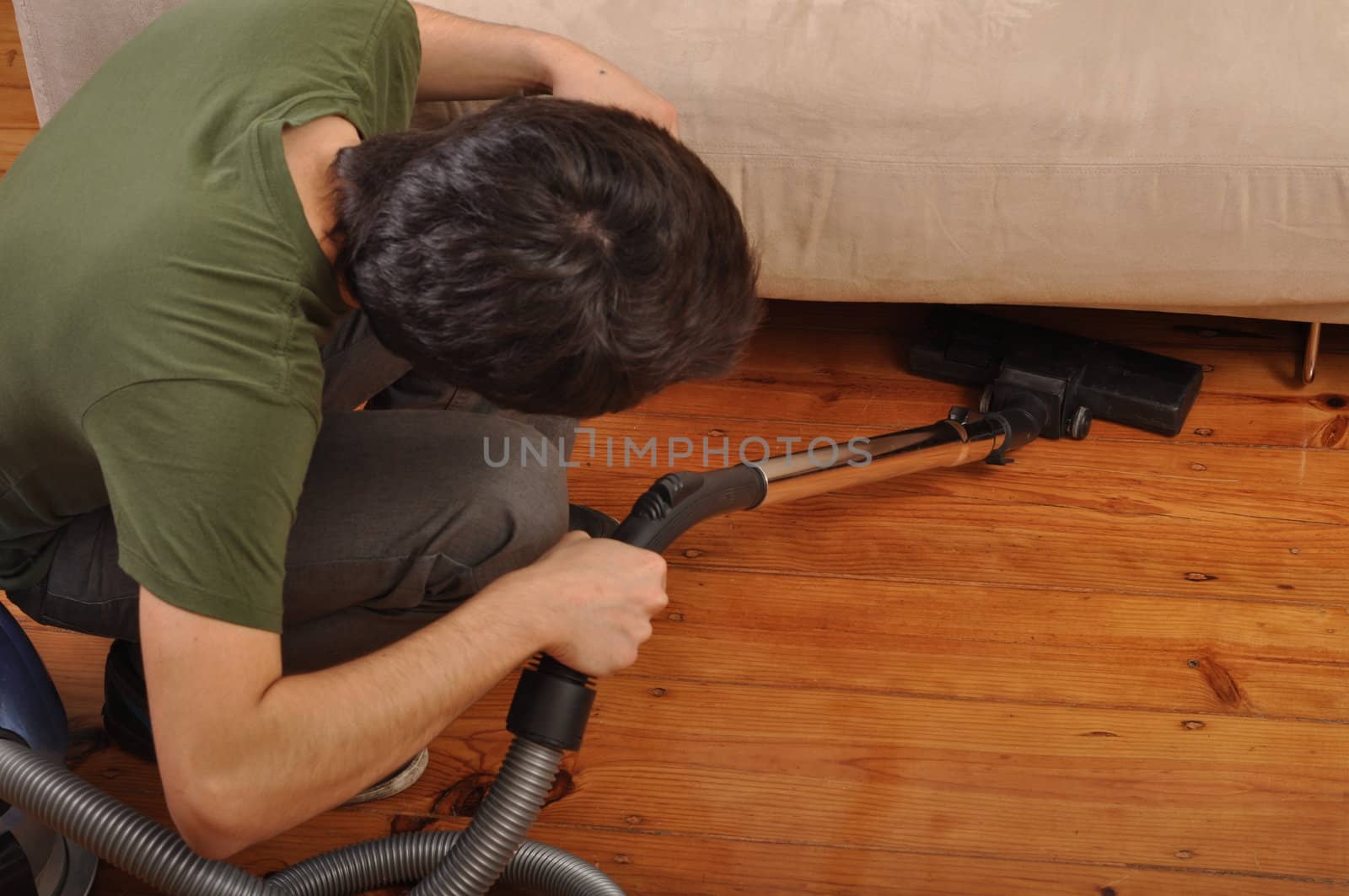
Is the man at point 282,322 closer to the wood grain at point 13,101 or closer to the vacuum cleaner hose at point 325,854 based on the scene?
the vacuum cleaner hose at point 325,854

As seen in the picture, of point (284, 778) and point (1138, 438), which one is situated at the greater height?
point (284, 778)

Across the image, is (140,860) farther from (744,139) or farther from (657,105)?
(744,139)

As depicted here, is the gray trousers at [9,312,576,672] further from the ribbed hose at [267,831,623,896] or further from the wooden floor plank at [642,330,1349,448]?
the wooden floor plank at [642,330,1349,448]

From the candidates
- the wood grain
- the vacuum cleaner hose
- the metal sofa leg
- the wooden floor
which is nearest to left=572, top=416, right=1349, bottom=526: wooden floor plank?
the wooden floor

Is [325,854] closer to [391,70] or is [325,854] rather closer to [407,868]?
[407,868]

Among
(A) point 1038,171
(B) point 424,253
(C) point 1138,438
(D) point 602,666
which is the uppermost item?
(B) point 424,253

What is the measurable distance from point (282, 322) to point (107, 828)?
1.09ft

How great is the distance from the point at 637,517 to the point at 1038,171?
0.58 meters

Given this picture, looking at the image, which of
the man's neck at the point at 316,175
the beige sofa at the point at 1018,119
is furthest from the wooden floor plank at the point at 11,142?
the man's neck at the point at 316,175

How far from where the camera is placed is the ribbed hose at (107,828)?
76 centimetres

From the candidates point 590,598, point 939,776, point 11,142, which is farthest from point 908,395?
point 11,142

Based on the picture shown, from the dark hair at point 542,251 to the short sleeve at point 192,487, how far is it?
12 centimetres

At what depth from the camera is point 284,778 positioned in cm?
71

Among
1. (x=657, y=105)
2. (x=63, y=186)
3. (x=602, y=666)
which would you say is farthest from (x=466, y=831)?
(x=657, y=105)
